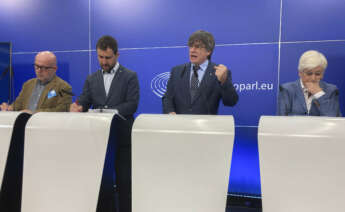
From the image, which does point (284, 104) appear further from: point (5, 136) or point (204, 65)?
point (5, 136)

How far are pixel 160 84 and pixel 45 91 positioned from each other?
1.60 meters

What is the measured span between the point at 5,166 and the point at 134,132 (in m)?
0.50

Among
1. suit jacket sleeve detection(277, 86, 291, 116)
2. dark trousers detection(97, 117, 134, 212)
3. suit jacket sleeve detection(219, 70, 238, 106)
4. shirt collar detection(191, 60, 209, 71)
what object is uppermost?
shirt collar detection(191, 60, 209, 71)

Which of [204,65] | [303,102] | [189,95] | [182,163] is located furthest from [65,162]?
[303,102]

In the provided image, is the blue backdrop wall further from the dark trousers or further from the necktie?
the dark trousers

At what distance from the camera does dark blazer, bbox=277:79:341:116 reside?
186 cm

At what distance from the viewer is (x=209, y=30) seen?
10.9 ft

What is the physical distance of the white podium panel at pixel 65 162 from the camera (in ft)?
2.92

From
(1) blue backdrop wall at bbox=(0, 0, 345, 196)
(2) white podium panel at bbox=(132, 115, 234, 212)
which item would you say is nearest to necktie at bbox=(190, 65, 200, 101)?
(2) white podium panel at bbox=(132, 115, 234, 212)

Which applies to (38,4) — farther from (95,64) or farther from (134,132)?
(134,132)

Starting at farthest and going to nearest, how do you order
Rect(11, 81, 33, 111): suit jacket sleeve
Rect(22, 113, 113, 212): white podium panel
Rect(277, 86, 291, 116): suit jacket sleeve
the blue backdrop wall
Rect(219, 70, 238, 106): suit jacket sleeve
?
the blue backdrop wall < Rect(11, 81, 33, 111): suit jacket sleeve < Rect(277, 86, 291, 116): suit jacket sleeve < Rect(219, 70, 238, 106): suit jacket sleeve < Rect(22, 113, 113, 212): white podium panel

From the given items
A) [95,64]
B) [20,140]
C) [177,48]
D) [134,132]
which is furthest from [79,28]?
[134,132]

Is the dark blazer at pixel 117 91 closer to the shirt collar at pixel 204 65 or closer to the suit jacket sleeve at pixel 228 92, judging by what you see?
the shirt collar at pixel 204 65

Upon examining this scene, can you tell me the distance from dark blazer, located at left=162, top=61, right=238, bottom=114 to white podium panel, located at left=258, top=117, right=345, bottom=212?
1.15 m
